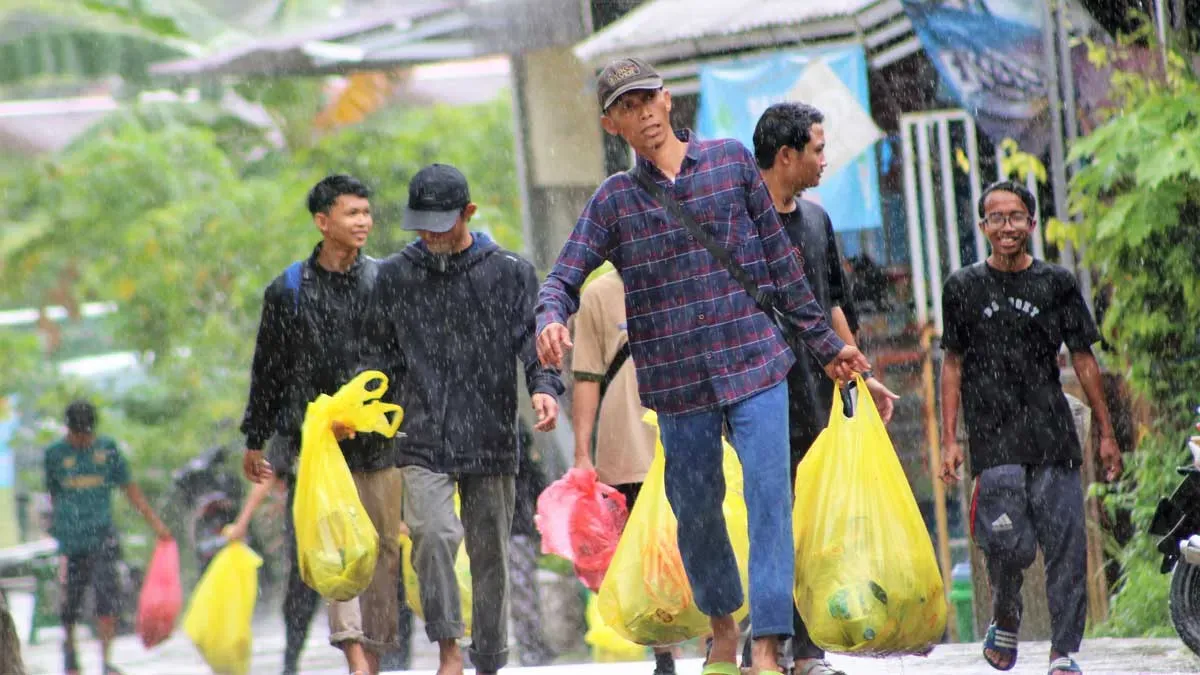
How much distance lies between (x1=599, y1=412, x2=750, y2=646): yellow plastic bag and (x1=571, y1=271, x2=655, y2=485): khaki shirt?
3.42 ft

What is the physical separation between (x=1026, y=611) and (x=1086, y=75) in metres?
3.02

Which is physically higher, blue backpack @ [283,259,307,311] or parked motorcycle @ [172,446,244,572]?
blue backpack @ [283,259,307,311]

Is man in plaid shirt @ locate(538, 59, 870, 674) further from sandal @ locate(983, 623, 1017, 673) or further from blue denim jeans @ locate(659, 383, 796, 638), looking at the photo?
sandal @ locate(983, 623, 1017, 673)

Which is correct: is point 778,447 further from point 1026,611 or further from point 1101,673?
point 1026,611

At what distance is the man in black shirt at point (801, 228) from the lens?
6754 millimetres

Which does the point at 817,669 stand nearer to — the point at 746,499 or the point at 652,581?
the point at 652,581

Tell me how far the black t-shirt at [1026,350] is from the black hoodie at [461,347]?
163 centimetres

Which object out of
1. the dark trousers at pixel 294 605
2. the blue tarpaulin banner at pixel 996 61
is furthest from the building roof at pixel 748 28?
the dark trousers at pixel 294 605

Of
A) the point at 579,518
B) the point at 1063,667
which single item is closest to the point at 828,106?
the point at 579,518

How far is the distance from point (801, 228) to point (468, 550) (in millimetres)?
1724

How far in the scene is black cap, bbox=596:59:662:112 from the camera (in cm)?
589

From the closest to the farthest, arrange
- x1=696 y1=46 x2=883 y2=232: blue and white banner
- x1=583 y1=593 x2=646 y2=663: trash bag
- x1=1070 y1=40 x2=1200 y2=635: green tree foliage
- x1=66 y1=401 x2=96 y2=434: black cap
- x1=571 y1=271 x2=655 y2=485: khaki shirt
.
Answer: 1. x1=571 y1=271 x2=655 y2=485: khaki shirt
2. x1=1070 y1=40 x2=1200 y2=635: green tree foliage
3. x1=583 y1=593 x2=646 y2=663: trash bag
4. x1=696 y1=46 x2=883 y2=232: blue and white banner
5. x1=66 y1=401 x2=96 y2=434: black cap

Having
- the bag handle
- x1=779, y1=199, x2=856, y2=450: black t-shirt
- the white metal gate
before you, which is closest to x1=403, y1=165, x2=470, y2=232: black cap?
x1=779, y1=199, x2=856, y2=450: black t-shirt

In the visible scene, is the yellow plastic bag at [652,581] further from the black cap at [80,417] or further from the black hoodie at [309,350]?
the black cap at [80,417]
